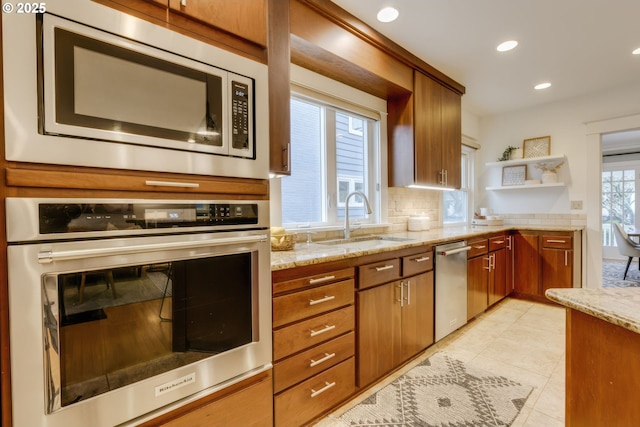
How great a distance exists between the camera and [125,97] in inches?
39.0

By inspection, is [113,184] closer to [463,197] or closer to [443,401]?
[443,401]

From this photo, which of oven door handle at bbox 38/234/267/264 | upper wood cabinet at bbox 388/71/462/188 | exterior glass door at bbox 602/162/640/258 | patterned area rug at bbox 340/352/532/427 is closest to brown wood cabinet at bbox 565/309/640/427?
patterned area rug at bbox 340/352/532/427

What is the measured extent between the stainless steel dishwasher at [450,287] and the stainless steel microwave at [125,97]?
6.07 ft

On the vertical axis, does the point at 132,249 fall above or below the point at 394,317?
above

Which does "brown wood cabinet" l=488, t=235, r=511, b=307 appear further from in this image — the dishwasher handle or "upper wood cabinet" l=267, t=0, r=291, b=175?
"upper wood cabinet" l=267, t=0, r=291, b=175

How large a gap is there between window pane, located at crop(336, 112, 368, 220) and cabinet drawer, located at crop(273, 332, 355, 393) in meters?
1.25

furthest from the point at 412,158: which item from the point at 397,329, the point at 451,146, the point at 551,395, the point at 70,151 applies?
the point at 70,151

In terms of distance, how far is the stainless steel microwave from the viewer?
2.71 feet

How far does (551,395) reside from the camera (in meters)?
1.89

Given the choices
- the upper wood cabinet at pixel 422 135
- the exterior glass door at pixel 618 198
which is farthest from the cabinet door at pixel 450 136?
the exterior glass door at pixel 618 198

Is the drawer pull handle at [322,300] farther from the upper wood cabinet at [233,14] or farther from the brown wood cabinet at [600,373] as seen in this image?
the upper wood cabinet at [233,14]

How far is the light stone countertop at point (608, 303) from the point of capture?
798 mm

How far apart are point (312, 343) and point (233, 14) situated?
1.54 metres

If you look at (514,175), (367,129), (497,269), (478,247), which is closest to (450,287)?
(478,247)
